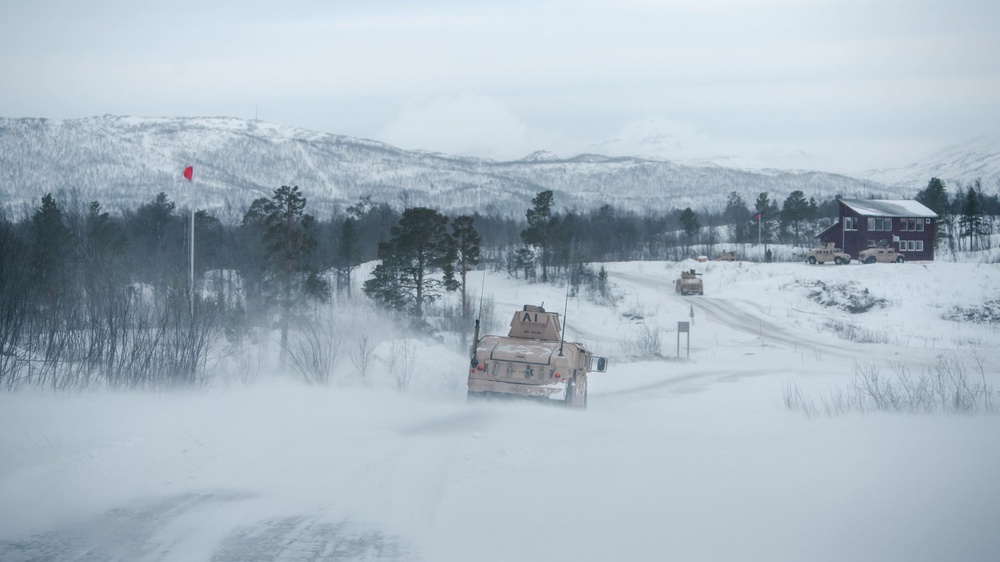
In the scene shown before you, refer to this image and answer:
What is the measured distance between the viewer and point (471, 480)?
9484mm

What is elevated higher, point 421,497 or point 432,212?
point 432,212

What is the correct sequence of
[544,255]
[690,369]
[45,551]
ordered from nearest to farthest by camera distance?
Answer: 1. [45,551]
2. [690,369]
3. [544,255]

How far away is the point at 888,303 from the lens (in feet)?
184

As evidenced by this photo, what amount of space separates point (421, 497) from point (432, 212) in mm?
38624

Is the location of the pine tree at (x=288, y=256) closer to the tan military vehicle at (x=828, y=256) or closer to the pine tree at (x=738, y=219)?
the tan military vehicle at (x=828, y=256)

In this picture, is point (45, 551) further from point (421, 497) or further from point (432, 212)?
point (432, 212)

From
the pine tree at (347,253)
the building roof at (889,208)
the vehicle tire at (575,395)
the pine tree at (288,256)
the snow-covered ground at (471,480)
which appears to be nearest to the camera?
the snow-covered ground at (471,480)

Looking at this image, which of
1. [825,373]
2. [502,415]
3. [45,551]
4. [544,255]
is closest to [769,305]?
[544,255]

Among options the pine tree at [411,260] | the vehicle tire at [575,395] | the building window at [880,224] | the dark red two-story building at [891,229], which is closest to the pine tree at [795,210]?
the dark red two-story building at [891,229]

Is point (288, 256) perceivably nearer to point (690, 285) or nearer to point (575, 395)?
point (575, 395)

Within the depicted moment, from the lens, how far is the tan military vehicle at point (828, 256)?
72.8 m

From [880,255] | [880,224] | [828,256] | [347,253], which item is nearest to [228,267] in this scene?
[347,253]

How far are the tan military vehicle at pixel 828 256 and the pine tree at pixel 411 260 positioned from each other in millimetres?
40708

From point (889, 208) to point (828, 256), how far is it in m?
11.3
